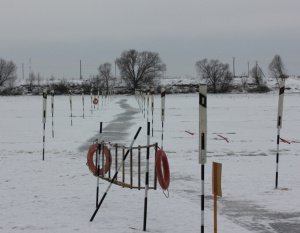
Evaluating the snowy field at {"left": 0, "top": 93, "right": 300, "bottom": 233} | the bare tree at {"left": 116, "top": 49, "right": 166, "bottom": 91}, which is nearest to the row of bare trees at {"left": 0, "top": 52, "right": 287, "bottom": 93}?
the bare tree at {"left": 116, "top": 49, "right": 166, "bottom": 91}

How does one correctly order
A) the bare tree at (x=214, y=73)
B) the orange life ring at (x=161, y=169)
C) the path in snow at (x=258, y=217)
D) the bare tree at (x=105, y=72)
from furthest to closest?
1. the bare tree at (x=105, y=72)
2. the bare tree at (x=214, y=73)
3. the orange life ring at (x=161, y=169)
4. the path in snow at (x=258, y=217)

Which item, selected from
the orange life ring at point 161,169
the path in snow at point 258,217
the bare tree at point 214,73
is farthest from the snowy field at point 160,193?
the bare tree at point 214,73

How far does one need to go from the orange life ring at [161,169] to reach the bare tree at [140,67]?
127m

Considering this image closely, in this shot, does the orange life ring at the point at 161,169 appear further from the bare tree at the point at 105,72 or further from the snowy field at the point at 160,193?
the bare tree at the point at 105,72

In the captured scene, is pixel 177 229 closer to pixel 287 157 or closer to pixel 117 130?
pixel 287 157

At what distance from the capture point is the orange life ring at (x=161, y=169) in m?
8.23

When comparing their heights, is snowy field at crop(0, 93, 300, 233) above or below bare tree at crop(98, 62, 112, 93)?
below

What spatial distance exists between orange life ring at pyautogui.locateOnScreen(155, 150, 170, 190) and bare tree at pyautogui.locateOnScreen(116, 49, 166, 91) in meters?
127

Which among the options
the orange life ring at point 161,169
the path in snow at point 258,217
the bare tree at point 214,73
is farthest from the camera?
the bare tree at point 214,73

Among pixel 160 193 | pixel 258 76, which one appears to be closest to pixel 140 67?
pixel 258 76

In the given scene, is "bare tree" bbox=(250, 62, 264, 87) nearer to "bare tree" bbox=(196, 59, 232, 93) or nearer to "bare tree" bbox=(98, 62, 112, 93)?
"bare tree" bbox=(196, 59, 232, 93)

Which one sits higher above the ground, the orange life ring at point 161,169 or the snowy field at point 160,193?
the orange life ring at point 161,169

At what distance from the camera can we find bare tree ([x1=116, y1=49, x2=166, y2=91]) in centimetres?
13662

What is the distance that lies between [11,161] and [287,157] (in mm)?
8503
